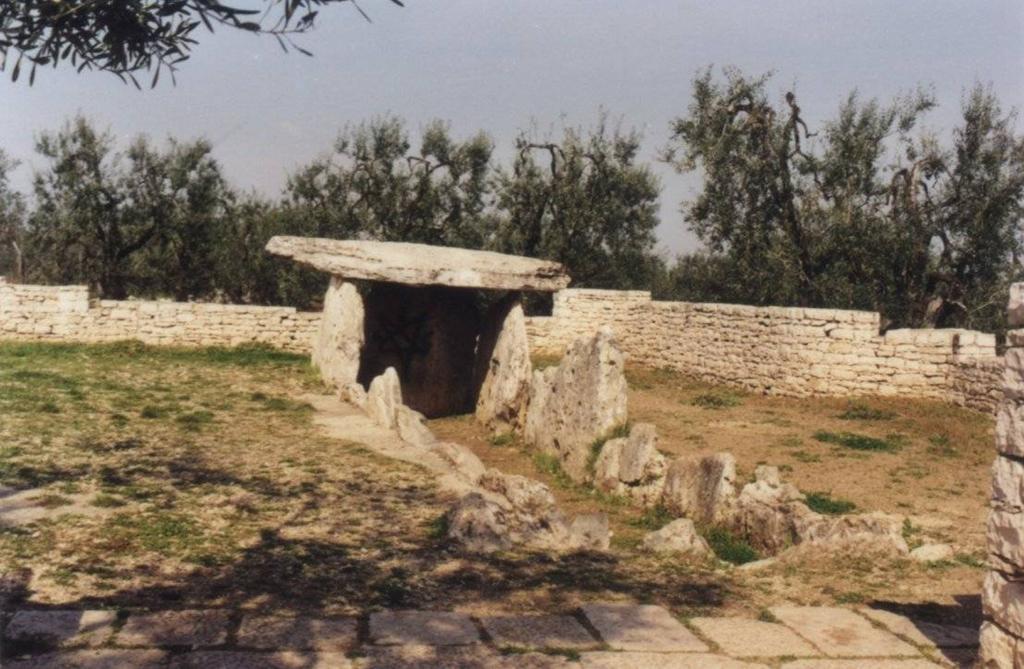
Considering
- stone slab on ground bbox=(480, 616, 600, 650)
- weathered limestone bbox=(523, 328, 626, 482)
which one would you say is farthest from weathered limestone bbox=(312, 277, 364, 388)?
stone slab on ground bbox=(480, 616, 600, 650)

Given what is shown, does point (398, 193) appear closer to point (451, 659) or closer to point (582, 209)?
point (582, 209)

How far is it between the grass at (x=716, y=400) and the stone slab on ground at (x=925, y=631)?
9626 millimetres

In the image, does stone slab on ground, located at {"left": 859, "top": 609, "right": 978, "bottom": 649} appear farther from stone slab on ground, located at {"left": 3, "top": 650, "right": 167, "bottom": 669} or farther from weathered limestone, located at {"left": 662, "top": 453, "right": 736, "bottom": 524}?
stone slab on ground, located at {"left": 3, "top": 650, "right": 167, "bottom": 669}

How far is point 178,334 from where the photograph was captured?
1652 centimetres

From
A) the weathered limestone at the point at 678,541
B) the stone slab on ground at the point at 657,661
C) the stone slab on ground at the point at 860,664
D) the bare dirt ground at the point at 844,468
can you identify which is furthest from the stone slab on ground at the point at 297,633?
the weathered limestone at the point at 678,541

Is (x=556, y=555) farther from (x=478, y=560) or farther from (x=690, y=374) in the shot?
(x=690, y=374)

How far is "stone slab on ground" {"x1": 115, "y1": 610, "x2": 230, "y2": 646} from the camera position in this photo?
4.02 meters

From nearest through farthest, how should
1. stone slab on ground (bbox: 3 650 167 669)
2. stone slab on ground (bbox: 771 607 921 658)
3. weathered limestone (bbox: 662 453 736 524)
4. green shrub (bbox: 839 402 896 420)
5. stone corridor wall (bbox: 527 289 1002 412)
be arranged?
1. stone slab on ground (bbox: 3 650 167 669)
2. stone slab on ground (bbox: 771 607 921 658)
3. weathered limestone (bbox: 662 453 736 524)
4. green shrub (bbox: 839 402 896 420)
5. stone corridor wall (bbox: 527 289 1002 412)

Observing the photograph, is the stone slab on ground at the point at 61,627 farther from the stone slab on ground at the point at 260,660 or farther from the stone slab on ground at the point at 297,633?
the stone slab on ground at the point at 297,633

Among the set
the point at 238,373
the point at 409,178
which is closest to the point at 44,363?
the point at 238,373

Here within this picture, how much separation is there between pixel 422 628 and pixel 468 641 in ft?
0.87

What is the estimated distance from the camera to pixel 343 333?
13617 mm

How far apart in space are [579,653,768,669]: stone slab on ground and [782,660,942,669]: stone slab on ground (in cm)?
19

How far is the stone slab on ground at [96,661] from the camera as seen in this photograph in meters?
3.68
